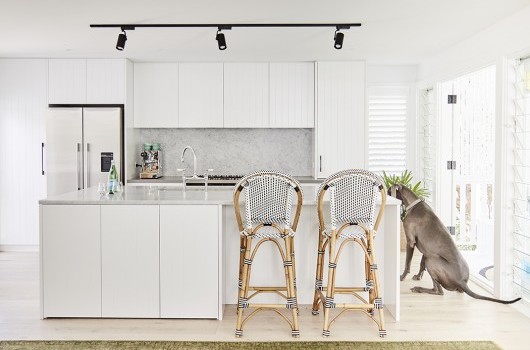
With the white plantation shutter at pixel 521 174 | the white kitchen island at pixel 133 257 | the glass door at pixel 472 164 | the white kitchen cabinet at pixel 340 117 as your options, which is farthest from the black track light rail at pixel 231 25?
the glass door at pixel 472 164

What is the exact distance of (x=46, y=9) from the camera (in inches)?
167

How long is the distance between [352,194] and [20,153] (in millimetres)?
4491

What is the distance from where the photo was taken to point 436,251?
473cm

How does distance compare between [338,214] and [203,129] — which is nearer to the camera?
[338,214]

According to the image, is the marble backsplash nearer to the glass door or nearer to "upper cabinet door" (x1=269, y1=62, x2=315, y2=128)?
"upper cabinet door" (x1=269, y1=62, x2=315, y2=128)

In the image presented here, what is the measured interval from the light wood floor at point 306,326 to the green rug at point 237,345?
3.3 inches

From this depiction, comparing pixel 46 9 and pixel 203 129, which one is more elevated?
pixel 46 9

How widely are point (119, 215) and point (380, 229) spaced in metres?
1.92

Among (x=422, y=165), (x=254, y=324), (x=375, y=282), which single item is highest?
(x=422, y=165)

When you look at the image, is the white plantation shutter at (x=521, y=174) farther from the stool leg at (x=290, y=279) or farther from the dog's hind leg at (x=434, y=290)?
the stool leg at (x=290, y=279)

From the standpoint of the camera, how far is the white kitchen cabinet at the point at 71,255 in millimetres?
3971

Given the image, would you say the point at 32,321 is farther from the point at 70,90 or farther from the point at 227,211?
the point at 70,90

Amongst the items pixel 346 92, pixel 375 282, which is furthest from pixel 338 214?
pixel 346 92

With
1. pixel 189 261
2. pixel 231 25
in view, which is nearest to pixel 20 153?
pixel 231 25
